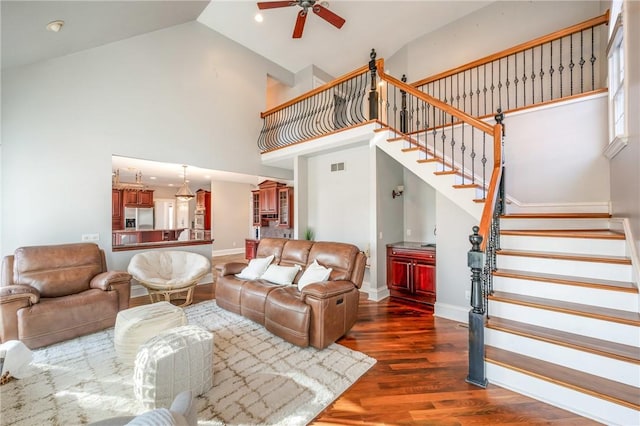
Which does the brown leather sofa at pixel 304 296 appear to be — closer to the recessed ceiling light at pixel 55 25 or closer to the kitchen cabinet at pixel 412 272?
the kitchen cabinet at pixel 412 272

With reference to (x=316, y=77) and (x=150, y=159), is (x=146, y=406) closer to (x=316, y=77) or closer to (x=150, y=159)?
(x=150, y=159)

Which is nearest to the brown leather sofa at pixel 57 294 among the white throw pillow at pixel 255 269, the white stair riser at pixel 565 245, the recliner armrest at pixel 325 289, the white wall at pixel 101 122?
the white wall at pixel 101 122

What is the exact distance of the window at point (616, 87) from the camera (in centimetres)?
255

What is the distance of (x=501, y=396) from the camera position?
1968 millimetres

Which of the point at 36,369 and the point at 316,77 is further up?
the point at 316,77

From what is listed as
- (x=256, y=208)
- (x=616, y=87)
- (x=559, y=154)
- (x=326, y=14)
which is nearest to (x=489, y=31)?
(x=616, y=87)

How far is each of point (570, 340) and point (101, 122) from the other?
20.4ft

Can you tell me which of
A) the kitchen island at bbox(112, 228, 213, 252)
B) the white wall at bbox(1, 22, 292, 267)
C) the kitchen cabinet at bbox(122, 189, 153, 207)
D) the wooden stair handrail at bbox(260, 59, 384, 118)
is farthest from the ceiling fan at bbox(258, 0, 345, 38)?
the kitchen cabinet at bbox(122, 189, 153, 207)

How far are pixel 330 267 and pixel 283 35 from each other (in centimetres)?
528

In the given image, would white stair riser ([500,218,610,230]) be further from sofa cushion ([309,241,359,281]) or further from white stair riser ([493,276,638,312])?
sofa cushion ([309,241,359,281])

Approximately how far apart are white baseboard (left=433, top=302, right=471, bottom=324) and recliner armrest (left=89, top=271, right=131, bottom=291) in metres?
4.18

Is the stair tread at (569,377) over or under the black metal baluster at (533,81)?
under

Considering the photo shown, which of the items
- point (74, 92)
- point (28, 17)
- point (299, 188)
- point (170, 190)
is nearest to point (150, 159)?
point (74, 92)

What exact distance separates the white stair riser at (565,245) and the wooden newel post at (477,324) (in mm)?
959
